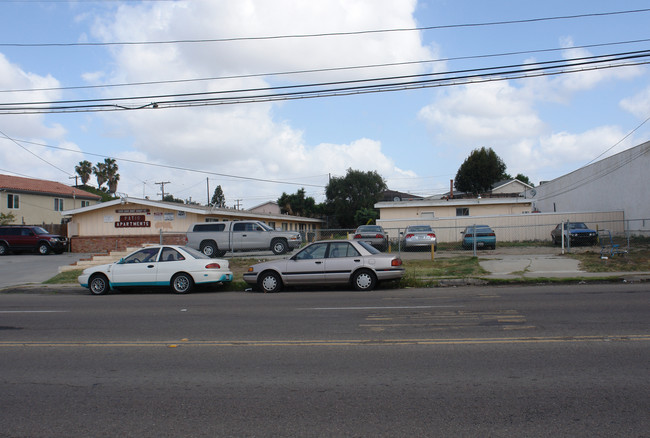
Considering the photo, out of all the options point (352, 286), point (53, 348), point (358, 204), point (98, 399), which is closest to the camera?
point (98, 399)


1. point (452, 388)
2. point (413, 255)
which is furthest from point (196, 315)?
point (413, 255)

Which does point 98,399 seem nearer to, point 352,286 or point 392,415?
point 392,415

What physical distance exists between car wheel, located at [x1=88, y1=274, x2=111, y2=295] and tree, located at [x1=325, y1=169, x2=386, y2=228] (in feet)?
167

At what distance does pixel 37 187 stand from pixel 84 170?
27546 mm

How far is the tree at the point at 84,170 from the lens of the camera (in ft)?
234

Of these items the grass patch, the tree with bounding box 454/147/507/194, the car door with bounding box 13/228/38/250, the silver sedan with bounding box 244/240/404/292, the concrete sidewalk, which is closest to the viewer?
the silver sedan with bounding box 244/240/404/292

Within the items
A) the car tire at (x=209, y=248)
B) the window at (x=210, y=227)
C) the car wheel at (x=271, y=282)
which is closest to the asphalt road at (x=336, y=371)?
the car wheel at (x=271, y=282)

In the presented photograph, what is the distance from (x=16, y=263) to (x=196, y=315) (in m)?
20.9

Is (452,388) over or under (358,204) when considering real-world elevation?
under

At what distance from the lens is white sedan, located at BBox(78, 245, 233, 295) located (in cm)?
1449

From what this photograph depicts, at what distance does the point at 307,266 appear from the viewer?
13852 millimetres

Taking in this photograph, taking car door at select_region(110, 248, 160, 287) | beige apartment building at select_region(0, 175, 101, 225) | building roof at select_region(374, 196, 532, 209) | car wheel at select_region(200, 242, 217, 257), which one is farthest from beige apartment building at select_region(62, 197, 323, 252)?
car door at select_region(110, 248, 160, 287)

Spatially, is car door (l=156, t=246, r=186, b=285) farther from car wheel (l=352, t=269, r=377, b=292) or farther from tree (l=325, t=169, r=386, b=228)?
tree (l=325, t=169, r=386, b=228)

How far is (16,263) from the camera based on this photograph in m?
26.1
